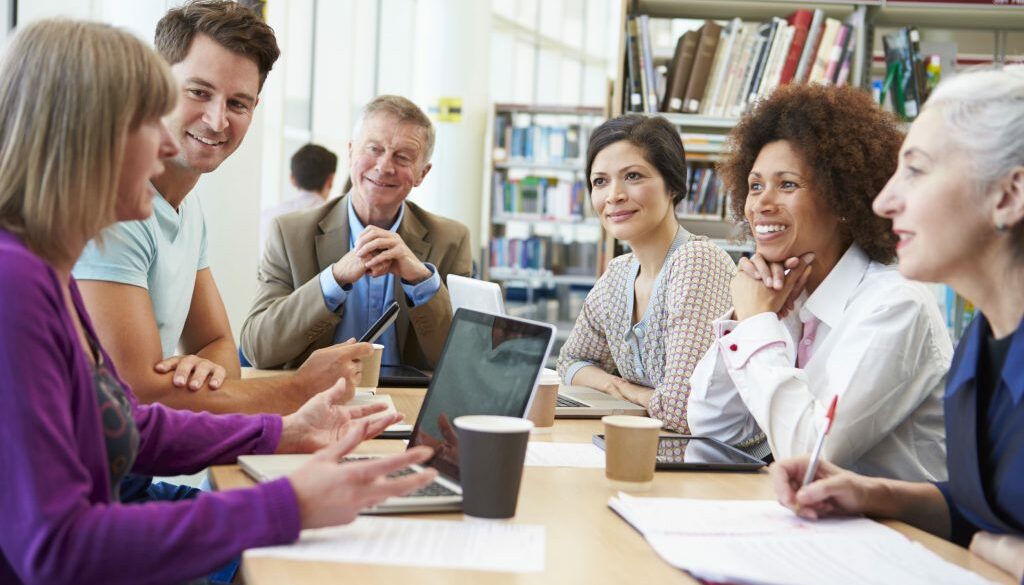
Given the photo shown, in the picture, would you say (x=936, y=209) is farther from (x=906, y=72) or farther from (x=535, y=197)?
(x=535, y=197)

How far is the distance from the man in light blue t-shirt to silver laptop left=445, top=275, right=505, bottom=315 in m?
0.26

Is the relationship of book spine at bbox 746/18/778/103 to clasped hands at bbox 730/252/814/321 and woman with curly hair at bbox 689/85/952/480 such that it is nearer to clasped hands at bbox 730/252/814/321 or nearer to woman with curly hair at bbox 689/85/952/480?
woman with curly hair at bbox 689/85/952/480

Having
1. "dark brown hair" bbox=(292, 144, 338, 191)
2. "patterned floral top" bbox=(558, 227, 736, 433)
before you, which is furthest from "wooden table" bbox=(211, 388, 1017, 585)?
"dark brown hair" bbox=(292, 144, 338, 191)

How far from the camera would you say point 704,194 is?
4090mm

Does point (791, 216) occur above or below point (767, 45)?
below

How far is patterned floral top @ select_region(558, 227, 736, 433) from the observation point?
83.4 inches

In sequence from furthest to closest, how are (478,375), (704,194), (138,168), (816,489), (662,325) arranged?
1. (704,194)
2. (662,325)
3. (478,375)
4. (816,489)
5. (138,168)

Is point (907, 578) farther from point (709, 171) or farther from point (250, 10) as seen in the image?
point (709, 171)

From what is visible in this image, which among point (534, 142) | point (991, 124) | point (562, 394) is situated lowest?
point (562, 394)

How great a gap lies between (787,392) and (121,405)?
1.02 metres

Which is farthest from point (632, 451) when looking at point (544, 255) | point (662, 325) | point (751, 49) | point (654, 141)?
point (544, 255)

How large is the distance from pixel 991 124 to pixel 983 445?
41 centimetres

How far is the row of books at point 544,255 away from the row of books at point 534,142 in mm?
532

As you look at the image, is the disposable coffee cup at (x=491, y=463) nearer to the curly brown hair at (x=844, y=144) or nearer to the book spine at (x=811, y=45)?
the curly brown hair at (x=844, y=144)
